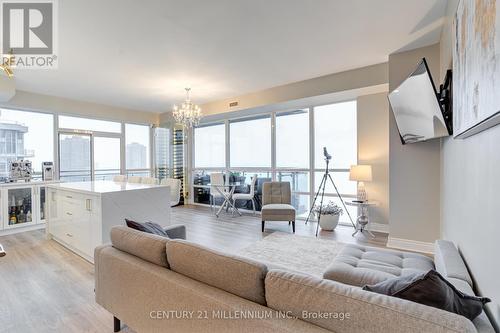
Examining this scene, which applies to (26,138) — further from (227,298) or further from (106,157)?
(227,298)

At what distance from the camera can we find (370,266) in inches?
76.0

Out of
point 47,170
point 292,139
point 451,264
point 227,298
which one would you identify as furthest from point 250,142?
point 227,298

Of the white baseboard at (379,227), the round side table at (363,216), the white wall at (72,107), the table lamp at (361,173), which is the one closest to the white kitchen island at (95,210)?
the white wall at (72,107)

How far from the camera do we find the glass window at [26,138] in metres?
4.86

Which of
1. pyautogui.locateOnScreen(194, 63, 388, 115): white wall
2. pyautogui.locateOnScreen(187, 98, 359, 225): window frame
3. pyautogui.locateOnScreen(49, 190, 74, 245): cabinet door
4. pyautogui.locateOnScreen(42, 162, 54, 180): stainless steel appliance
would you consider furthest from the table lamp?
pyautogui.locateOnScreen(42, 162, 54, 180): stainless steel appliance

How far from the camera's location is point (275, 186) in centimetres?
500

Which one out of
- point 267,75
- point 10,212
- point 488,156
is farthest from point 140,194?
point 488,156

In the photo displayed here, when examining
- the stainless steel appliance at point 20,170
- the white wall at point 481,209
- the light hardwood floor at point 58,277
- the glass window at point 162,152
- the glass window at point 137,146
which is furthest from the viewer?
the glass window at point 162,152

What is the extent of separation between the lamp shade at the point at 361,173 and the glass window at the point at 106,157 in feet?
19.5

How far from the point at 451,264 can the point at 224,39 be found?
3.12 metres

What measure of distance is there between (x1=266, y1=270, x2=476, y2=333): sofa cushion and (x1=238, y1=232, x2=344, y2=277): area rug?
1.89 meters

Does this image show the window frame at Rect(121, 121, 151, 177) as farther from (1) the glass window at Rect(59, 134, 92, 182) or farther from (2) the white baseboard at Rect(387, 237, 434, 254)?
(2) the white baseboard at Rect(387, 237, 434, 254)

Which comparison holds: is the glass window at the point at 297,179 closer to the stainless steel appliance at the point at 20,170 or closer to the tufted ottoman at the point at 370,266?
the tufted ottoman at the point at 370,266

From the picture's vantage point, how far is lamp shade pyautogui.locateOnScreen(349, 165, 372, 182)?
4176mm
